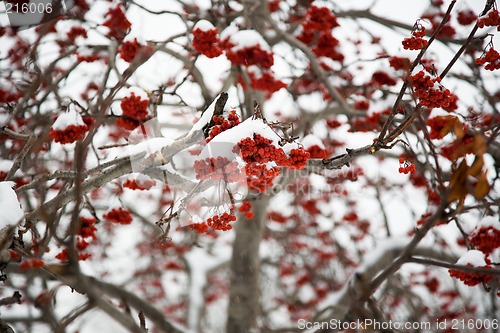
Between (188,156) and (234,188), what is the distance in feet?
1.61

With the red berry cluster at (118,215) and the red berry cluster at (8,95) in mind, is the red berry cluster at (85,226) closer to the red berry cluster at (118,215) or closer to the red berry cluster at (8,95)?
the red berry cluster at (118,215)

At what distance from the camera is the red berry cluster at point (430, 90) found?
203cm

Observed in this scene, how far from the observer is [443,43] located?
4.26m

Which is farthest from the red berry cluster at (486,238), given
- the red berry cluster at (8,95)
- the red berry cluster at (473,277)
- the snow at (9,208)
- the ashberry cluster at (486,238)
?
the red berry cluster at (8,95)

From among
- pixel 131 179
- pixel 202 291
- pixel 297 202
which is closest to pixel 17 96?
pixel 131 179

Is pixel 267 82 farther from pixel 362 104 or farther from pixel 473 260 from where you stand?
pixel 473 260

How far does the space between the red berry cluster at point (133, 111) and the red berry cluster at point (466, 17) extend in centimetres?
375

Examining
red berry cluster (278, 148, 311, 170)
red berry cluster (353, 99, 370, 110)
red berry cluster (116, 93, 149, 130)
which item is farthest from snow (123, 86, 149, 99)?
red berry cluster (353, 99, 370, 110)

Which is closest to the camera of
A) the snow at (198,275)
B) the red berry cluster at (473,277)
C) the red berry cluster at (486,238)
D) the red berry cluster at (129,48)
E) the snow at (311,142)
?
the red berry cluster at (473,277)

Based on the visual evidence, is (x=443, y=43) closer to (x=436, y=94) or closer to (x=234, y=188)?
(x=436, y=94)

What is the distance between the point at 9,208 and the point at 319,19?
10.8 feet

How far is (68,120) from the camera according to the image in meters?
2.62

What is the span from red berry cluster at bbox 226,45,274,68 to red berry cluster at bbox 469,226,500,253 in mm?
2218

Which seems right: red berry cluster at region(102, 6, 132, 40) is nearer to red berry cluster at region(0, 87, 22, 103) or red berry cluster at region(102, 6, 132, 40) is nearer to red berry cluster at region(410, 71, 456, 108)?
red berry cluster at region(0, 87, 22, 103)
